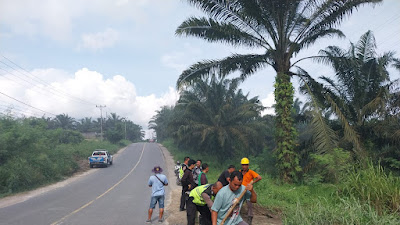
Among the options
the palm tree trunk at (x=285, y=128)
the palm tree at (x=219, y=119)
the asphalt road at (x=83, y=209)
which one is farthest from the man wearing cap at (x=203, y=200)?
the palm tree at (x=219, y=119)

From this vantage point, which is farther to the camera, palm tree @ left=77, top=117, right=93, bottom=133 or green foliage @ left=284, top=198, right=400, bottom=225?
palm tree @ left=77, top=117, right=93, bottom=133

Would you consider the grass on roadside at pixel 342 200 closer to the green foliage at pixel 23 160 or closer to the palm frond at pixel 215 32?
the palm frond at pixel 215 32

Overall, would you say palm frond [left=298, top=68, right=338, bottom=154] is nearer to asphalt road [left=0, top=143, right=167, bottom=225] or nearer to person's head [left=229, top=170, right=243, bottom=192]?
asphalt road [left=0, top=143, right=167, bottom=225]

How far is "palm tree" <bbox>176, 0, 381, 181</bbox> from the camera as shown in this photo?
1156cm

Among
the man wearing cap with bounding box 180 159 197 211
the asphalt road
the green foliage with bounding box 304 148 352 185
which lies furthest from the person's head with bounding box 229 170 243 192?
the green foliage with bounding box 304 148 352 185

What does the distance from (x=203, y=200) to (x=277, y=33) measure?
8387mm

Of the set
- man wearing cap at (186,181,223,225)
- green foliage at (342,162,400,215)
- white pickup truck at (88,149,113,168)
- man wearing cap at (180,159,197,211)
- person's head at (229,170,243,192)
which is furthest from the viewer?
white pickup truck at (88,149,113,168)

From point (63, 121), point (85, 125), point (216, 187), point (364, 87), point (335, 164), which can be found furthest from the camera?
point (85, 125)

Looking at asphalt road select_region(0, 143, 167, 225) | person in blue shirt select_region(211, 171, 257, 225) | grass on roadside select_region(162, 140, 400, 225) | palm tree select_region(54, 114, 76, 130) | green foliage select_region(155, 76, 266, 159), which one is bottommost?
asphalt road select_region(0, 143, 167, 225)

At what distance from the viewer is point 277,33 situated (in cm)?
1230

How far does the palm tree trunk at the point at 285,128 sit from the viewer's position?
1217 cm

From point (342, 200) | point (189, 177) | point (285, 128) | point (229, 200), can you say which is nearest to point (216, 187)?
point (229, 200)

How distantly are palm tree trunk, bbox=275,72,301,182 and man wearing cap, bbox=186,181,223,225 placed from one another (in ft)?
21.3

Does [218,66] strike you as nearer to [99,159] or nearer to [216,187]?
[216,187]
